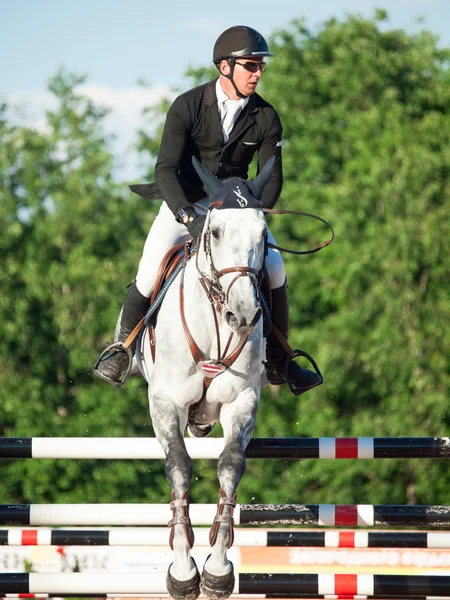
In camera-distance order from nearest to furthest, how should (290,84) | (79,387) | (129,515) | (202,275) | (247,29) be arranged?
(202,275) → (247,29) → (129,515) → (79,387) → (290,84)

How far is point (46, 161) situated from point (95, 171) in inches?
70.6

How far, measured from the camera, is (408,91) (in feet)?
105

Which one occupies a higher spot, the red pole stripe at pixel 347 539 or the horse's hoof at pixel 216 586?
the red pole stripe at pixel 347 539

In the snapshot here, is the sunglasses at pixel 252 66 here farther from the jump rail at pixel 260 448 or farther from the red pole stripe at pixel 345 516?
the red pole stripe at pixel 345 516

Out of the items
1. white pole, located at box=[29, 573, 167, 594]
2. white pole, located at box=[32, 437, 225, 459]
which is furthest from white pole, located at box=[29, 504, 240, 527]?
white pole, located at box=[29, 573, 167, 594]

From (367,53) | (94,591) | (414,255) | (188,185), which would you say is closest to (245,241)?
(188,185)

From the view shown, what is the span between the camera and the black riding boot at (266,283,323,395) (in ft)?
21.0

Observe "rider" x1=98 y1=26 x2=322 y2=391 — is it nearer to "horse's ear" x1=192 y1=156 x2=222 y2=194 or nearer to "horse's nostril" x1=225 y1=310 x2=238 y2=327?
"horse's ear" x1=192 y1=156 x2=222 y2=194

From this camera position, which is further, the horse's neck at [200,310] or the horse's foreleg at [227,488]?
the horse's neck at [200,310]

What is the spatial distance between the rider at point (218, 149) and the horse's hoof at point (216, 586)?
171 cm

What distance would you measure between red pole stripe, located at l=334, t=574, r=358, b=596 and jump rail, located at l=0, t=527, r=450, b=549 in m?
0.70

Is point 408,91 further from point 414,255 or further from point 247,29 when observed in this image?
point 247,29

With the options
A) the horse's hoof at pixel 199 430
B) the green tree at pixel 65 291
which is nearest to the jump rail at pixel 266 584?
the horse's hoof at pixel 199 430

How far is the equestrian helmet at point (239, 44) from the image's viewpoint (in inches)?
222
